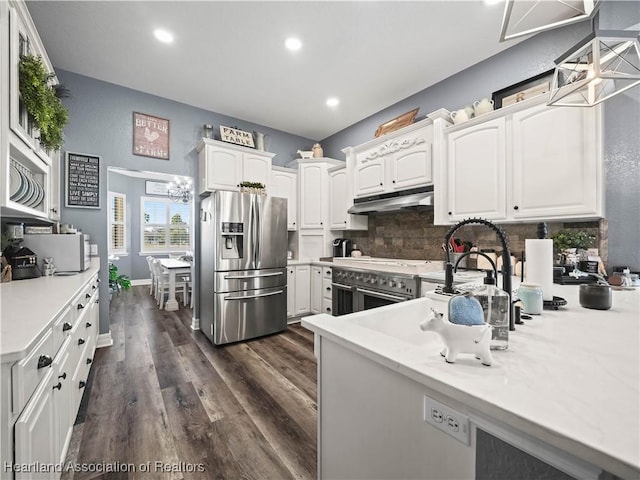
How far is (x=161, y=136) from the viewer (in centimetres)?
351

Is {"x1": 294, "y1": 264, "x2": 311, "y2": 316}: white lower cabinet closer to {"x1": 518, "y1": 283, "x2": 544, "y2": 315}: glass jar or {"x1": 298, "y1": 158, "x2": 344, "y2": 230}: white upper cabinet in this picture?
{"x1": 298, "y1": 158, "x2": 344, "y2": 230}: white upper cabinet

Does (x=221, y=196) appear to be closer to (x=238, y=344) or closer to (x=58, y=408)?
(x=238, y=344)

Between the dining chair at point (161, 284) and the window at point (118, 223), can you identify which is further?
the window at point (118, 223)

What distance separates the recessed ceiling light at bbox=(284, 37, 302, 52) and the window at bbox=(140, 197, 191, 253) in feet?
19.7

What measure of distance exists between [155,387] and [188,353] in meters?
0.70

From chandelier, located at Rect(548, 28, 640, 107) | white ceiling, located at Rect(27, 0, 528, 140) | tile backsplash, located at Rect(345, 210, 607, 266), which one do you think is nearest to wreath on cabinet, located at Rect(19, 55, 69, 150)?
white ceiling, located at Rect(27, 0, 528, 140)

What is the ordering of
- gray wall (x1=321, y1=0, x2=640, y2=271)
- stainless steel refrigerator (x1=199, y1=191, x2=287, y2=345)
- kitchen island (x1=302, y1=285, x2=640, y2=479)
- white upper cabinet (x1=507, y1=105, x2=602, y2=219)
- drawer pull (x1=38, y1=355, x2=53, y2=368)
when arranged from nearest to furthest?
kitchen island (x1=302, y1=285, x2=640, y2=479)
drawer pull (x1=38, y1=355, x2=53, y2=368)
gray wall (x1=321, y1=0, x2=640, y2=271)
white upper cabinet (x1=507, y1=105, x2=602, y2=219)
stainless steel refrigerator (x1=199, y1=191, x2=287, y2=345)

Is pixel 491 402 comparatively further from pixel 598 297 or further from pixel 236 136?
pixel 236 136

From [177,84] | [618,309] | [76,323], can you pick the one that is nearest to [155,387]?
[76,323]

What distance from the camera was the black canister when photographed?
1191 mm

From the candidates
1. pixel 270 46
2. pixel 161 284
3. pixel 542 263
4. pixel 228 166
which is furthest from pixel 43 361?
pixel 161 284

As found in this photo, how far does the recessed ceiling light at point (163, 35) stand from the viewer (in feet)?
7.89

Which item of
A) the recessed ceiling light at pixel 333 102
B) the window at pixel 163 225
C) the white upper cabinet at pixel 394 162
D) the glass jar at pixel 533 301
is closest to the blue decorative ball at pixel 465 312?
the glass jar at pixel 533 301

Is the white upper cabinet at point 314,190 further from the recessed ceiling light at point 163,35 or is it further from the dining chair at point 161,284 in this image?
the dining chair at point 161,284
